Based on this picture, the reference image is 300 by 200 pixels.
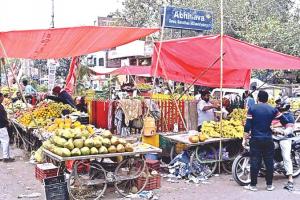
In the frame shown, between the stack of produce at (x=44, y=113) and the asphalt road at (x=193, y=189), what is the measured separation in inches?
88.4

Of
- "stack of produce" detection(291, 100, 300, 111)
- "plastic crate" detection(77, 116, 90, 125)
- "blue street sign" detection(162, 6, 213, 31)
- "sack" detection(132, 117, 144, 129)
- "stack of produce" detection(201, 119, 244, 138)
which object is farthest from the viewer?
"stack of produce" detection(291, 100, 300, 111)

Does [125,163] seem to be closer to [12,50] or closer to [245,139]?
[245,139]

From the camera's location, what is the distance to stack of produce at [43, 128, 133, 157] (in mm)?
6508

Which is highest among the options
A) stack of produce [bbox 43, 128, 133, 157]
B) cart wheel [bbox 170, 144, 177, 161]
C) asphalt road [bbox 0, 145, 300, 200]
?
stack of produce [bbox 43, 128, 133, 157]

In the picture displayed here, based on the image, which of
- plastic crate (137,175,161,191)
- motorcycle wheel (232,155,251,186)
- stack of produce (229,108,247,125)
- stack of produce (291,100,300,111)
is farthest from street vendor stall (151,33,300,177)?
stack of produce (291,100,300,111)

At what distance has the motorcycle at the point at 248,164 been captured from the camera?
7.72 meters

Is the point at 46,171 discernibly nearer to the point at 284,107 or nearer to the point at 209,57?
the point at 284,107

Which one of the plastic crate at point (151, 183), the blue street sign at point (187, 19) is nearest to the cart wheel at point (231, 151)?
the plastic crate at point (151, 183)

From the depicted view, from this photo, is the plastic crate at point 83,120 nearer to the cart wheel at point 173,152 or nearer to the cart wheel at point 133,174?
the cart wheel at point 173,152

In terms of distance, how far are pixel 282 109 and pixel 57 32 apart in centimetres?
463

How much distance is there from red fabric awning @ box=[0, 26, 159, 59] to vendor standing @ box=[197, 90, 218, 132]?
232 centimetres

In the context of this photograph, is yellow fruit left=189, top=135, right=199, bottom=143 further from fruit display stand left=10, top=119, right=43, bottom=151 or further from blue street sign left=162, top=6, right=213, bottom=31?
fruit display stand left=10, top=119, right=43, bottom=151

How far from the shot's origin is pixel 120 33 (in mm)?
8172

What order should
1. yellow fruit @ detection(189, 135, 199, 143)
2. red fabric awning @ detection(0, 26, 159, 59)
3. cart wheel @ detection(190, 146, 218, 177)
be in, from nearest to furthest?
red fabric awning @ detection(0, 26, 159, 59) → yellow fruit @ detection(189, 135, 199, 143) → cart wheel @ detection(190, 146, 218, 177)
